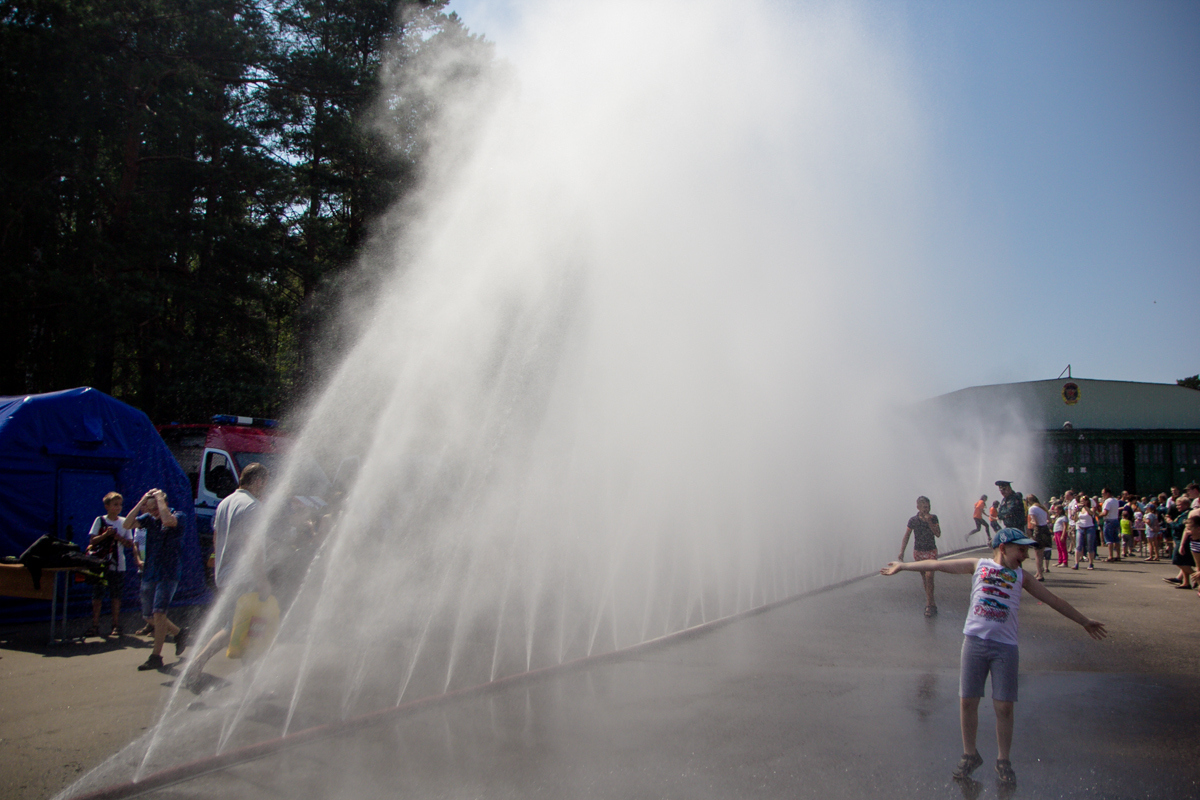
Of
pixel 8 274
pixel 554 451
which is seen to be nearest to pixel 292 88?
pixel 8 274

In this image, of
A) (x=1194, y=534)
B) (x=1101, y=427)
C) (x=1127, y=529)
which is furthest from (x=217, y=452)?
(x=1101, y=427)

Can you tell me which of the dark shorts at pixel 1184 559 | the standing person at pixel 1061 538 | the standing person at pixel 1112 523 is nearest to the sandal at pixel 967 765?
the dark shorts at pixel 1184 559

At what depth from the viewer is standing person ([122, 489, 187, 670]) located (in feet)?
23.1

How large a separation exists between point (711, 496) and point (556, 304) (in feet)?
15.3

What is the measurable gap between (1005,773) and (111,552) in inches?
353

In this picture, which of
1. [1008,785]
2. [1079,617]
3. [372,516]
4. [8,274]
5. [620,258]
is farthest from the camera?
[8,274]

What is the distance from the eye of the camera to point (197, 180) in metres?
19.7

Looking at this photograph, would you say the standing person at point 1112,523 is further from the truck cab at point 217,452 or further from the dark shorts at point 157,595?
the dark shorts at point 157,595

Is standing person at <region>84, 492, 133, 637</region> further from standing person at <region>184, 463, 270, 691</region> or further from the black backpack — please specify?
standing person at <region>184, 463, 270, 691</region>

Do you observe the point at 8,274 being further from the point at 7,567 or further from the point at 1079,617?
the point at 1079,617

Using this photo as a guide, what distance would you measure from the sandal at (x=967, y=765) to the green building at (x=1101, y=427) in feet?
106

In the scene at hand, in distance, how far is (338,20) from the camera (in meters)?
21.4

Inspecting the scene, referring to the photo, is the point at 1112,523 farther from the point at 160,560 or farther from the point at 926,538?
the point at 160,560

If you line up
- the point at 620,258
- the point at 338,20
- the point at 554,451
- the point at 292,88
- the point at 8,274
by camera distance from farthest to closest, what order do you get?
1. the point at 338,20
2. the point at 292,88
3. the point at 8,274
4. the point at 554,451
5. the point at 620,258
